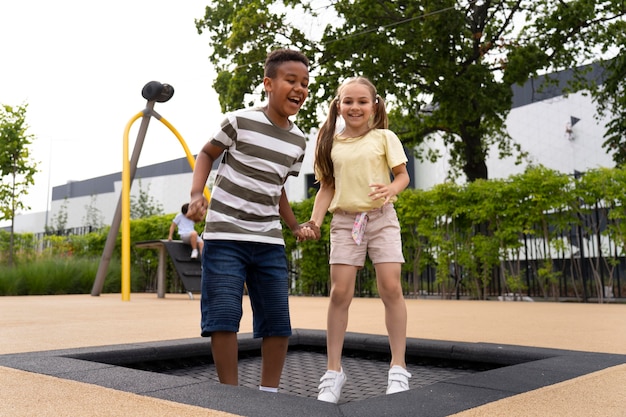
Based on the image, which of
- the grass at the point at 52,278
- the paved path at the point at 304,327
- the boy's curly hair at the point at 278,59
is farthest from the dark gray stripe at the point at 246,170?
the grass at the point at 52,278

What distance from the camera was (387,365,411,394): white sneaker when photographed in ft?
6.90

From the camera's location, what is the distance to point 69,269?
11688 mm

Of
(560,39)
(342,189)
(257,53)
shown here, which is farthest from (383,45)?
(342,189)

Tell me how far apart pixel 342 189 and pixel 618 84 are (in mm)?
Answer: 12341

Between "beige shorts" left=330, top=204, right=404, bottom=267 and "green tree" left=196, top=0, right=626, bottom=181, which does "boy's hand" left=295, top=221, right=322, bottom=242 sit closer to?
"beige shorts" left=330, top=204, right=404, bottom=267

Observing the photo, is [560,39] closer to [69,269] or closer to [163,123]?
[163,123]

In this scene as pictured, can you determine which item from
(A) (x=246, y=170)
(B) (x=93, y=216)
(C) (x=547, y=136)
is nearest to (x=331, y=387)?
(A) (x=246, y=170)

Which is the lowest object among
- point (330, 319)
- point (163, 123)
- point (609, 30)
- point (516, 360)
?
point (516, 360)

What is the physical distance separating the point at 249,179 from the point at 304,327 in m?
2.30

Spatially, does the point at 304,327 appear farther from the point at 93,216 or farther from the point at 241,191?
the point at 93,216

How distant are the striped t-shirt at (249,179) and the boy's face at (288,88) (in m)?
0.08

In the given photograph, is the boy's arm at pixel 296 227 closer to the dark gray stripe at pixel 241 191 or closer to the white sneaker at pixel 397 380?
the dark gray stripe at pixel 241 191

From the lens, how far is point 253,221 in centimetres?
213

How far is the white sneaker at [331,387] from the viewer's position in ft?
6.82
